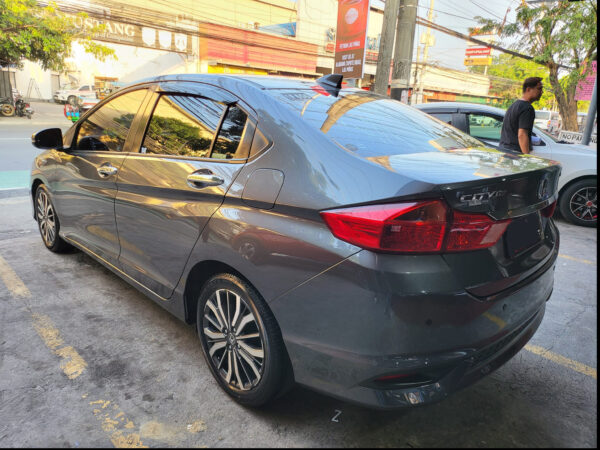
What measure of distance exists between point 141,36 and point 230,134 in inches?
1079

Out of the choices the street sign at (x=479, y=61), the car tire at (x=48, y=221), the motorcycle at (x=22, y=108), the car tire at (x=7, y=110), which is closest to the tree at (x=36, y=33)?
the motorcycle at (x=22, y=108)

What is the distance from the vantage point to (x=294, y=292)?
1.79 meters

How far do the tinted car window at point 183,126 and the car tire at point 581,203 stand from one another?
556 centimetres

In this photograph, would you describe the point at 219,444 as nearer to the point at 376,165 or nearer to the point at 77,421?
the point at 77,421

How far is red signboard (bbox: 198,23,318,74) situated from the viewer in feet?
89.2

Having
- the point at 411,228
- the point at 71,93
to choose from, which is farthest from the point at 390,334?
the point at 71,93

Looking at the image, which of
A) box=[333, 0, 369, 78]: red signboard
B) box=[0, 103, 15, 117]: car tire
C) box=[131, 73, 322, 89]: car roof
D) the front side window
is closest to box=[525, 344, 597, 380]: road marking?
box=[131, 73, 322, 89]: car roof

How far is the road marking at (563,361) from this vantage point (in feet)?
8.39

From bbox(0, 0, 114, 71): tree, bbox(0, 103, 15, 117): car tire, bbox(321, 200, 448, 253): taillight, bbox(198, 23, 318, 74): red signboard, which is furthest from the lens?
bbox(198, 23, 318, 74): red signboard

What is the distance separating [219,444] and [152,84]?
7.11ft

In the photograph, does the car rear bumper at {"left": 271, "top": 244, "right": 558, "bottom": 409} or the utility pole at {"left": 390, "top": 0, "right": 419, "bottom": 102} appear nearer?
the car rear bumper at {"left": 271, "top": 244, "right": 558, "bottom": 409}

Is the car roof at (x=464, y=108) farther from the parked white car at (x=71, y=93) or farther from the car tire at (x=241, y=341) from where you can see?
the parked white car at (x=71, y=93)

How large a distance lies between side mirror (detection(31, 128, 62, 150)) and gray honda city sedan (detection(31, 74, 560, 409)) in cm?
122

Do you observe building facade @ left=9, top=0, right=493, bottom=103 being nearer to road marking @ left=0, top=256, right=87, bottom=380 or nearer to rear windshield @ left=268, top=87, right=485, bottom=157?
road marking @ left=0, top=256, right=87, bottom=380
